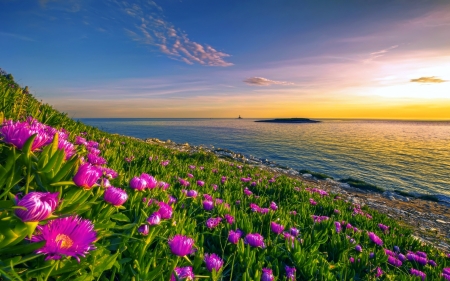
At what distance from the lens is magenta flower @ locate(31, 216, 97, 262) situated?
97cm

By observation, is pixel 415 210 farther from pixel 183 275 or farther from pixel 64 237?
pixel 64 237

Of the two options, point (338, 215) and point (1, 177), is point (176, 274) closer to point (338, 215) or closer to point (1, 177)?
point (1, 177)

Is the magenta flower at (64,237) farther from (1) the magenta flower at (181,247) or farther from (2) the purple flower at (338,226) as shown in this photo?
(2) the purple flower at (338,226)

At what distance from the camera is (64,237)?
1.01 metres

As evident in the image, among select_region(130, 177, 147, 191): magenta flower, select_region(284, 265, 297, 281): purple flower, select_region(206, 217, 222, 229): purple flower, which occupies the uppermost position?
select_region(130, 177, 147, 191): magenta flower

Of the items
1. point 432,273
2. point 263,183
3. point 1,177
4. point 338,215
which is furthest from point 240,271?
point 263,183

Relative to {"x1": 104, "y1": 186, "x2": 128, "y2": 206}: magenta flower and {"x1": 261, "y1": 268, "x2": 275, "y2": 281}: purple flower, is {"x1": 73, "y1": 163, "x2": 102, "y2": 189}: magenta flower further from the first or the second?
{"x1": 261, "y1": 268, "x2": 275, "y2": 281}: purple flower

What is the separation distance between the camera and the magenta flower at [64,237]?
0.97m

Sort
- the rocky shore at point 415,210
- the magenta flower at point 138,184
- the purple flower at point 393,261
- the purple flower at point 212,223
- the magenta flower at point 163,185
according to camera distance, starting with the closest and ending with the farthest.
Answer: the magenta flower at point 138,184, the purple flower at point 212,223, the magenta flower at point 163,185, the purple flower at point 393,261, the rocky shore at point 415,210

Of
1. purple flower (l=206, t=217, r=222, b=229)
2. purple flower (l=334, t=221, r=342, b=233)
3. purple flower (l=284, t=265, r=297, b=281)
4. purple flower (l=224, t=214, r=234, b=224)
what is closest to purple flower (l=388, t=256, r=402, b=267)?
purple flower (l=334, t=221, r=342, b=233)

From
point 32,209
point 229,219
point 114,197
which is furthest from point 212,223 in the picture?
point 32,209

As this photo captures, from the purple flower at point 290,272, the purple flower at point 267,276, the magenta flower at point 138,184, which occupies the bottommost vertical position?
the purple flower at point 290,272

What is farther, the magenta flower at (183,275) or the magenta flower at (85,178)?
the magenta flower at (183,275)

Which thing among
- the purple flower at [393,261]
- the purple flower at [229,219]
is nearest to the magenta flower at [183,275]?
the purple flower at [229,219]
